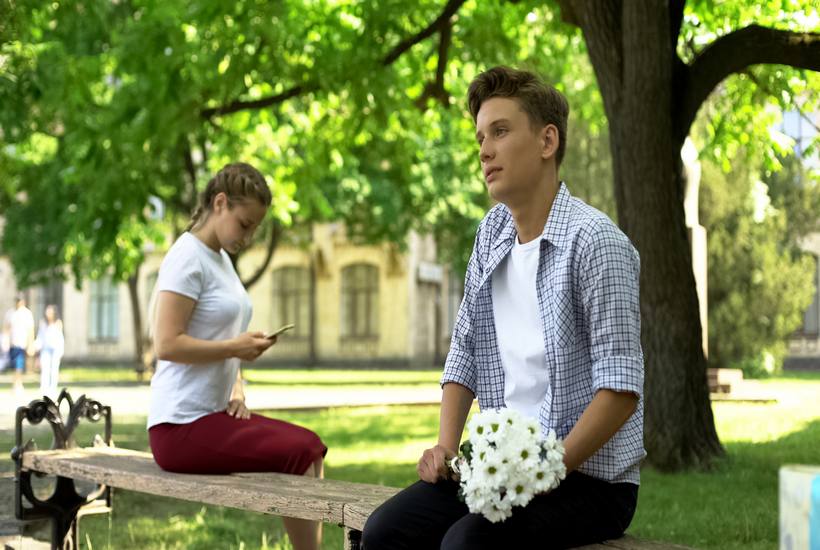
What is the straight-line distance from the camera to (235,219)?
205 inches

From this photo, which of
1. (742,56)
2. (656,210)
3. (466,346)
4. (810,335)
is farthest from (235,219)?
(810,335)

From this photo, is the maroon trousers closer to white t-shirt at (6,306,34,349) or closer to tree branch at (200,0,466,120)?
tree branch at (200,0,466,120)

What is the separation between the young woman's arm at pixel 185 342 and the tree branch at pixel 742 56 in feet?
18.5

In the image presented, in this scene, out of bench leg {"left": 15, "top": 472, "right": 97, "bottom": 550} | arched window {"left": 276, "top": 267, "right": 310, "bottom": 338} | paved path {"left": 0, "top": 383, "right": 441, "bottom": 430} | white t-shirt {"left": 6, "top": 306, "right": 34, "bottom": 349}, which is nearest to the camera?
bench leg {"left": 15, "top": 472, "right": 97, "bottom": 550}

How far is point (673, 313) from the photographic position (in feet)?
32.6

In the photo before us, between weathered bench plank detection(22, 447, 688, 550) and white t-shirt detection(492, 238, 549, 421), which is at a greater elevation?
white t-shirt detection(492, 238, 549, 421)

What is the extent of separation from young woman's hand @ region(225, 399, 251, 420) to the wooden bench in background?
0.92 ft

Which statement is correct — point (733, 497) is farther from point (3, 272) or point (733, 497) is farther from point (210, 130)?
point (3, 272)

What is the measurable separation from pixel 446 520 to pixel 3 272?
2134 inches

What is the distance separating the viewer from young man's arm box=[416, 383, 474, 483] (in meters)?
3.55

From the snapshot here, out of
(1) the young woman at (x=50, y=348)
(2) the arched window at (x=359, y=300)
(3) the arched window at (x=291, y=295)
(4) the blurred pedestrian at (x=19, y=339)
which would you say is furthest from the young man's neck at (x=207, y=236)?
(3) the arched window at (x=291, y=295)

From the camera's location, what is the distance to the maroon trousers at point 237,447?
523cm

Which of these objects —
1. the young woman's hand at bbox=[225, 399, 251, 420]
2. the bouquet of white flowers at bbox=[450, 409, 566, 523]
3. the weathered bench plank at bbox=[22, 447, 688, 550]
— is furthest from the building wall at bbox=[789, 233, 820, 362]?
the bouquet of white flowers at bbox=[450, 409, 566, 523]

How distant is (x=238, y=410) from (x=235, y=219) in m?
0.86
